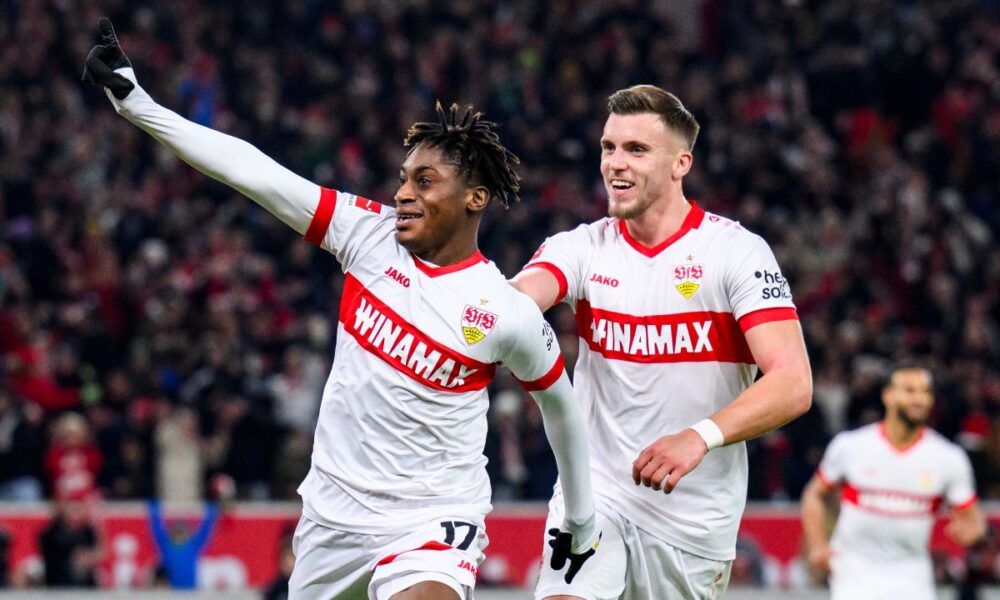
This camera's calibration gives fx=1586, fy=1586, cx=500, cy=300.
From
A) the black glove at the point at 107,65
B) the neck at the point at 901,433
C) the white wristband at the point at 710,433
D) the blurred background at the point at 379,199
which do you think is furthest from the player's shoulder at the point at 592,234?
the blurred background at the point at 379,199

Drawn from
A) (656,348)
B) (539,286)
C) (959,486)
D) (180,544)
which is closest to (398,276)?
(539,286)

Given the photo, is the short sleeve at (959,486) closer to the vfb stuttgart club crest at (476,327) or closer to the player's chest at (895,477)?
the player's chest at (895,477)

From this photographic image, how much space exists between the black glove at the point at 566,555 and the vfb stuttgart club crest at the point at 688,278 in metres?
0.96

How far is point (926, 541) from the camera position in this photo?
373 inches

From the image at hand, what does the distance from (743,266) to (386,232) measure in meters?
1.29

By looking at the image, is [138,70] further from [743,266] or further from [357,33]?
[743,266]

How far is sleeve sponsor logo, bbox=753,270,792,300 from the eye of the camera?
5535 millimetres

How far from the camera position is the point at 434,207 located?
5.22 m

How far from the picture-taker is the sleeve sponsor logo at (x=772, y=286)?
554 cm

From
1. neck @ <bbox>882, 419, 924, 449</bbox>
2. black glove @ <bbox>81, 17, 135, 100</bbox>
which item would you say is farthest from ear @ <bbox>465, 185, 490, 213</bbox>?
neck @ <bbox>882, 419, 924, 449</bbox>

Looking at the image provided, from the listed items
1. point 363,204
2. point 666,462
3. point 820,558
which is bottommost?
point 820,558

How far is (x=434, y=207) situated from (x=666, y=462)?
3.71 feet

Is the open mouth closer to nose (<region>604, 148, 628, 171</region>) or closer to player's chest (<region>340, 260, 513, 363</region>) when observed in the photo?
nose (<region>604, 148, 628, 171</region>)

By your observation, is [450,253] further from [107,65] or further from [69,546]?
[69,546]
